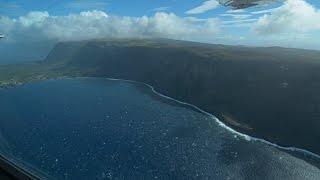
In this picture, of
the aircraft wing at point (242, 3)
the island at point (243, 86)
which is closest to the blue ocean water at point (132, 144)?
the island at point (243, 86)

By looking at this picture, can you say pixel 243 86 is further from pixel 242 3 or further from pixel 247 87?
pixel 242 3

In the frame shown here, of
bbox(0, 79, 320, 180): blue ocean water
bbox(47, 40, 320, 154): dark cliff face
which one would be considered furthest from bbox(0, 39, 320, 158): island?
bbox(0, 79, 320, 180): blue ocean water

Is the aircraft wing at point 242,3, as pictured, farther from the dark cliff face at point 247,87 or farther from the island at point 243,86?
the dark cliff face at point 247,87

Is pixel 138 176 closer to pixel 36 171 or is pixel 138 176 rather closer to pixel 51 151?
pixel 51 151

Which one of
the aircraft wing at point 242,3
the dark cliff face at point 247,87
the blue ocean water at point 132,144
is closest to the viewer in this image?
the aircraft wing at point 242,3

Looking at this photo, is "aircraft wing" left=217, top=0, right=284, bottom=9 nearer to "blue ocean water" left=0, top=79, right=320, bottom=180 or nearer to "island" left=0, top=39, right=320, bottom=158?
"blue ocean water" left=0, top=79, right=320, bottom=180

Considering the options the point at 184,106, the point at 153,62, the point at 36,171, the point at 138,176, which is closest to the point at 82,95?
the point at 184,106
